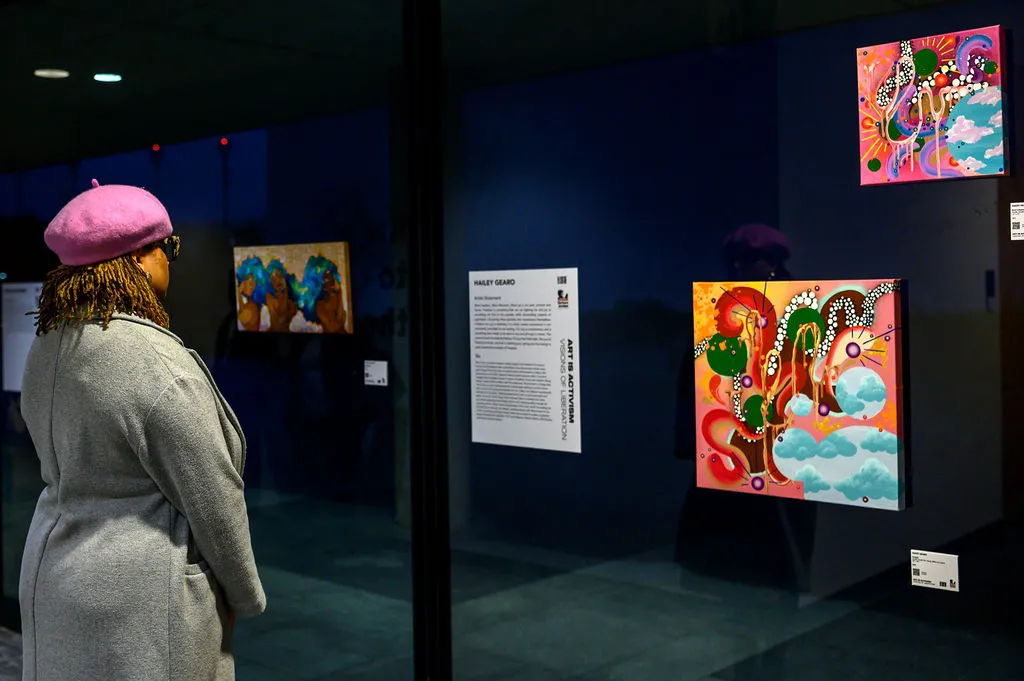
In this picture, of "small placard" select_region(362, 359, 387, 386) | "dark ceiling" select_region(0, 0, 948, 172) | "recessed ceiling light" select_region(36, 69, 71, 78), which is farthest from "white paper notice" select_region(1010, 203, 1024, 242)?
"recessed ceiling light" select_region(36, 69, 71, 78)

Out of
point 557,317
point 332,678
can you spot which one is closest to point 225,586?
point 557,317

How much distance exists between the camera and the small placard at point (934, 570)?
2633mm

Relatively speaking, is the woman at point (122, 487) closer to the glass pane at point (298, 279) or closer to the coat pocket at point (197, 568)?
the coat pocket at point (197, 568)

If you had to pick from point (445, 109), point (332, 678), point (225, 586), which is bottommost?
point (332, 678)

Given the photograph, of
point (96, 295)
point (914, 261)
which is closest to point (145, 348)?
point (96, 295)

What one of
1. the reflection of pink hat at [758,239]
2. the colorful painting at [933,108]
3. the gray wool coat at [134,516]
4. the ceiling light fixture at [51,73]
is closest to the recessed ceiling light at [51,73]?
the ceiling light fixture at [51,73]

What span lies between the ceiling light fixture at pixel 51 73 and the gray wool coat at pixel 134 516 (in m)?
2.58

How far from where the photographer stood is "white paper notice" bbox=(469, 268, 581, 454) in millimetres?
3334

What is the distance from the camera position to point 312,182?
12.7ft

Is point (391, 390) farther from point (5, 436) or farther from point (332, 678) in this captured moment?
point (5, 436)

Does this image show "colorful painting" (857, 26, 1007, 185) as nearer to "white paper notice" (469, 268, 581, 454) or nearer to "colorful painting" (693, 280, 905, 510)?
"colorful painting" (693, 280, 905, 510)

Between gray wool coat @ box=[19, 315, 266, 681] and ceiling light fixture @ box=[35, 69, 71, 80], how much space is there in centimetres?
258

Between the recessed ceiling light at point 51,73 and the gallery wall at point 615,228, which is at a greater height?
the recessed ceiling light at point 51,73

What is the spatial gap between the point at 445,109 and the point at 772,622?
1.81 m
